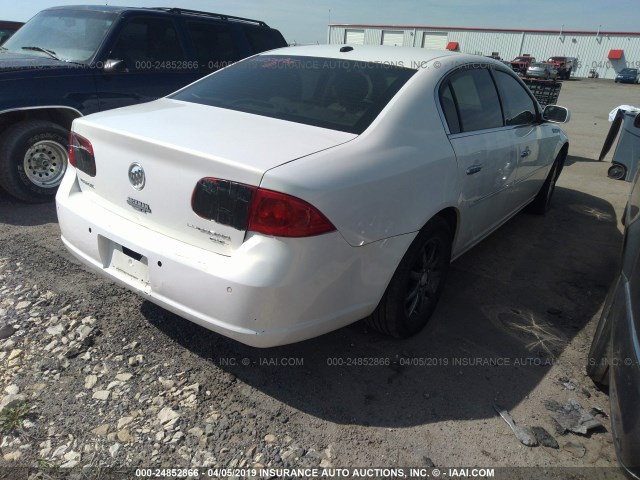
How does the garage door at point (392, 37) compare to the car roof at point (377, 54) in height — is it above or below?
below

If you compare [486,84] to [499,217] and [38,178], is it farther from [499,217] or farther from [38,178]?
[38,178]

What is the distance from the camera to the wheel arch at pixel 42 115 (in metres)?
4.46

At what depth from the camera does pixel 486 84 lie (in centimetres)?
347

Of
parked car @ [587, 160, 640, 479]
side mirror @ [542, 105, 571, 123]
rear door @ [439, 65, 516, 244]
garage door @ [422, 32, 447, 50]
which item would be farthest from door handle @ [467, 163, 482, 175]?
garage door @ [422, 32, 447, 50]

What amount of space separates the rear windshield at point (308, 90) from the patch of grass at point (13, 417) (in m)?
1.87

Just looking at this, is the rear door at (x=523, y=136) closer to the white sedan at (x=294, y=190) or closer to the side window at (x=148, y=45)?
the white sedan at (x=294, y=190)

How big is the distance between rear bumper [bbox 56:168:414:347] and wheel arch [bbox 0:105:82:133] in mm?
2742

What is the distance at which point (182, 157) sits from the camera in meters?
2.07

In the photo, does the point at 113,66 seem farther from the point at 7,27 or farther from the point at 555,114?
the point at 7,27

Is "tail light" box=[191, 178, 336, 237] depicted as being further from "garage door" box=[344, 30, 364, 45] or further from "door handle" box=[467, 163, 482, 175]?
"garage door" box=[344, 30, 364, 45]

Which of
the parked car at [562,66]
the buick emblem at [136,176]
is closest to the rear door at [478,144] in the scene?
the buick emblem at [136,176]

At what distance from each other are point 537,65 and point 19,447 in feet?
124

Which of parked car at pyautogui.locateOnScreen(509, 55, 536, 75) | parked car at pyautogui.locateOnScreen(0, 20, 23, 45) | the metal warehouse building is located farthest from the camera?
the metal warehouse building

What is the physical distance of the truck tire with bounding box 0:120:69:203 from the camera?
4402mm
